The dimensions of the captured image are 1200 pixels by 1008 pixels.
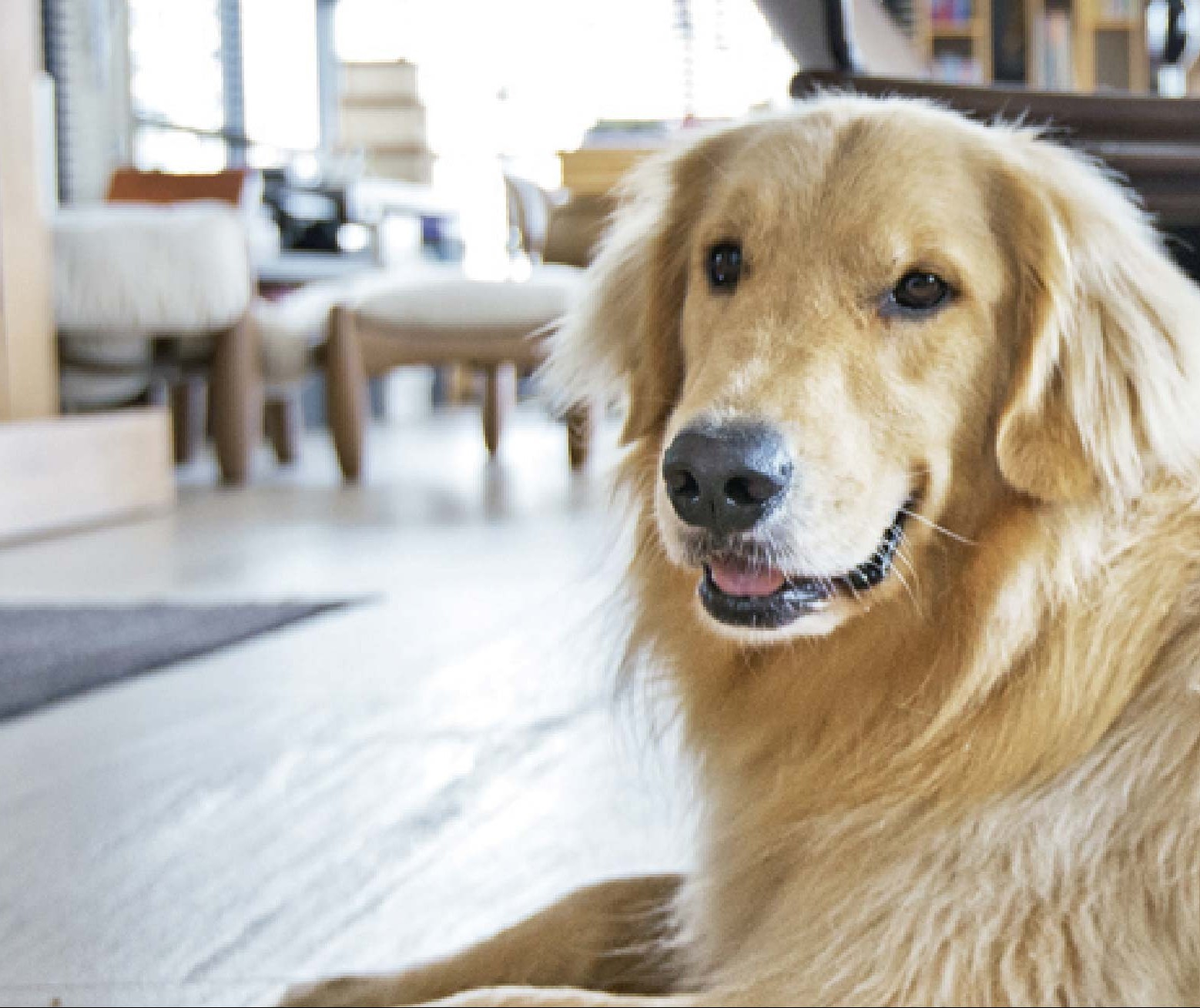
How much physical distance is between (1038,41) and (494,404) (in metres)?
5.01

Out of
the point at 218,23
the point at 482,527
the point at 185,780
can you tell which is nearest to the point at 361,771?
the point at 185,780

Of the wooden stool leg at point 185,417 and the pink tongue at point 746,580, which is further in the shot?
the wooden stool leg at point 185,417

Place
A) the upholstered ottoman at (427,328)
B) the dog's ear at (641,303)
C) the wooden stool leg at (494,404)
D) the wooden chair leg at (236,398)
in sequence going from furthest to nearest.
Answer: the wooden stool leg at (494,404) < the upholstered ottoman at (427,328) < the wooden chair leg at (236,398) < the dog's ear at (641,303)

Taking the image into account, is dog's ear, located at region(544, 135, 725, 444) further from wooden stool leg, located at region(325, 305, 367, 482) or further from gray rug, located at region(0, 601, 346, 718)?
wooden stool leg, located at region(325, 305, 367, 482)

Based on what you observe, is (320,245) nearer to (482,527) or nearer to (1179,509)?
(482,527)

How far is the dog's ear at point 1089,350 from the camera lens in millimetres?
1306

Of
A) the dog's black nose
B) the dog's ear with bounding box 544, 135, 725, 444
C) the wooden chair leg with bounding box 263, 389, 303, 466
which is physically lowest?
the wooden chair leg with bounding box 263, 389, 303, 466

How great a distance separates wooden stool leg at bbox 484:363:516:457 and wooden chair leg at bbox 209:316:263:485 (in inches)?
45.1

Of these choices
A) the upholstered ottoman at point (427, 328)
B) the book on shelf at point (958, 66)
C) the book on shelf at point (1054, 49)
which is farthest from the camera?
the book on shelf at point (958, 66)

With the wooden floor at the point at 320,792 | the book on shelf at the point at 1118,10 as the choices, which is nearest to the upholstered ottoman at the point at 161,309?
the wooden floor at the point at 320,792

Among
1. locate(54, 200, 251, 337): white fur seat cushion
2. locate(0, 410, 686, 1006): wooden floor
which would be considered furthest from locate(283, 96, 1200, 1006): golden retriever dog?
locate(54, 200, 251, 337): white fur seat cushion

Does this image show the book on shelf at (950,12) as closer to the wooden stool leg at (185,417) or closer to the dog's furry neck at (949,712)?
the wooden stool leg at (185,417)

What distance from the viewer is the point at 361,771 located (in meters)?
2.12

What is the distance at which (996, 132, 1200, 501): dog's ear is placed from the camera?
1306 millimetres
